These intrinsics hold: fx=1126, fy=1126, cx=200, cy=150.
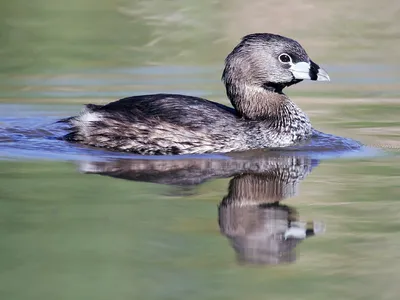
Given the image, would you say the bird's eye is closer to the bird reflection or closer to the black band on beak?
the black band on beak

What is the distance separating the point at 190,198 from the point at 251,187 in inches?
24.1

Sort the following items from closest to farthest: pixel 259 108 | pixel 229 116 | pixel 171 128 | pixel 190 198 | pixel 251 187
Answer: pixel 190 198
pixel 251 187
pixel 171 128
pixel 229 116
pixel 259 108

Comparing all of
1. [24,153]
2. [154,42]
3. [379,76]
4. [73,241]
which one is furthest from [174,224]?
[154,42]

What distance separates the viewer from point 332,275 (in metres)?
Result: 6.49

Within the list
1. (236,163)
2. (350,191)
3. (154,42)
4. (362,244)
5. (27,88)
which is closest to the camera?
(362,244)

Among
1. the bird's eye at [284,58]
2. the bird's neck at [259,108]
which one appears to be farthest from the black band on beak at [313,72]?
the bird's neck at [259,108]

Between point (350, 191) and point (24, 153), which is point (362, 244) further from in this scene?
point (24, 153)

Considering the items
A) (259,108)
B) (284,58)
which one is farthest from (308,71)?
(259,108)

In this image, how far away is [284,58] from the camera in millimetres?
10828

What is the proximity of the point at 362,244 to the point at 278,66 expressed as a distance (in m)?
4.04

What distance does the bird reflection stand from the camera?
7.13 metres

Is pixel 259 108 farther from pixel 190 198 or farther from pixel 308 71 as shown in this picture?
pixel 190 198

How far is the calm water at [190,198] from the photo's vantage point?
6398 mm

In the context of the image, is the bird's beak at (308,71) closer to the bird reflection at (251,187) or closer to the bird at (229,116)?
the bird at (229,116)
